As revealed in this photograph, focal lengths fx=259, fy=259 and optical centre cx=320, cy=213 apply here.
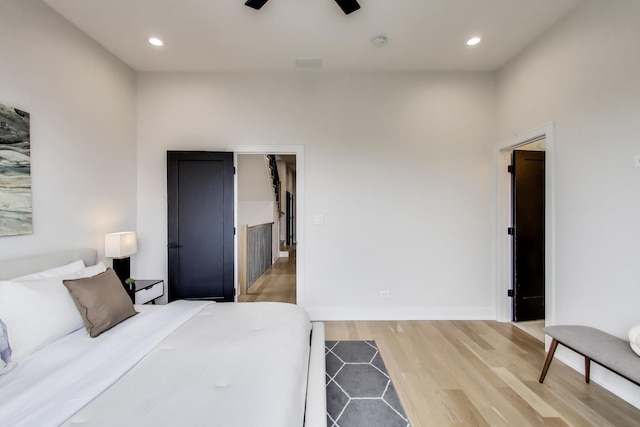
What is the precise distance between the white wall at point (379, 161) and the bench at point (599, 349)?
1.29 meters

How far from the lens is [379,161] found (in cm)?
325

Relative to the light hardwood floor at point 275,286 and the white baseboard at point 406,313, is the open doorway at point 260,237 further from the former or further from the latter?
the white baseboard at point 406,313

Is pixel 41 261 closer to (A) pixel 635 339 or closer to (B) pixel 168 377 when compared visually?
(B) pixel 168 377

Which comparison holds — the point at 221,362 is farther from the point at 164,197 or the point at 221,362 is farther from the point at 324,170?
the point at 164,197

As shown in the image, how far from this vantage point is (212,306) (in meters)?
2.14

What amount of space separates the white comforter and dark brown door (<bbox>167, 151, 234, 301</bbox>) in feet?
4.62

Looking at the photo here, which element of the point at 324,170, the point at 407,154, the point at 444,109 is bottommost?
the point at 324,170

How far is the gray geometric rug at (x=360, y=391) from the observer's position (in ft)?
5.35

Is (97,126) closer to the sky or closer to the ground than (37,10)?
closer to the ground

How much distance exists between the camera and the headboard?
174 centimetres

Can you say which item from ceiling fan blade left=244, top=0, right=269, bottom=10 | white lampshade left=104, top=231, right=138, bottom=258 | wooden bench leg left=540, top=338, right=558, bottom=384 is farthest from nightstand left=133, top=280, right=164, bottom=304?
wooden bench leg left=540, top=338, right=558, bottom=384

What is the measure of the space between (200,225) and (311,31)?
2448mm

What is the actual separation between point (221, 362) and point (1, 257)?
6.24ft

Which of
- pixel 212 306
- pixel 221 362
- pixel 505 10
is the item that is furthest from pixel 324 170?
pixel 221 362
